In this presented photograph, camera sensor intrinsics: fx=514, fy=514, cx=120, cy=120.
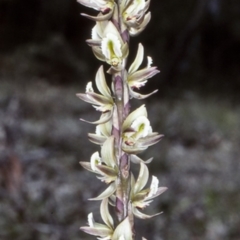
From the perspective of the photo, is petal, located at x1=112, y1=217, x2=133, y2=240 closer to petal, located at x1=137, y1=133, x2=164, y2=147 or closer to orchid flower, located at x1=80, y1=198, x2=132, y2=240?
orchid flower, located at x1=80, y1=198, x2=132, y2=240

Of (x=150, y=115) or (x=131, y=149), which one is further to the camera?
(x=150, y=115)

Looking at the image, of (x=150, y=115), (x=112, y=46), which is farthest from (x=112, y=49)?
(x=150, y=115)

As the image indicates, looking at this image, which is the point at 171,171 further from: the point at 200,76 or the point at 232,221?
the point at 200,76

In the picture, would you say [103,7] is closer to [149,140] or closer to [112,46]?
[112,46]

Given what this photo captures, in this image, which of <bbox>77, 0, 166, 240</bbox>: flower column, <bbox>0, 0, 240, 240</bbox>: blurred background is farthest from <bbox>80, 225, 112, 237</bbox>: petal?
<bbox>0, 0, 240, 240</bbox>: blurred background

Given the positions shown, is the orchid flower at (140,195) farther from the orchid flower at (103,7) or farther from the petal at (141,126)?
the orchid flower at (103,7)

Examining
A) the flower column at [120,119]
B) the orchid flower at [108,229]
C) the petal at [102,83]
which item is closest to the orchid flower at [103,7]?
the flower column at [120,119]

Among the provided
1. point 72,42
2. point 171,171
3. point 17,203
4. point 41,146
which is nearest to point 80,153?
point 41,146
